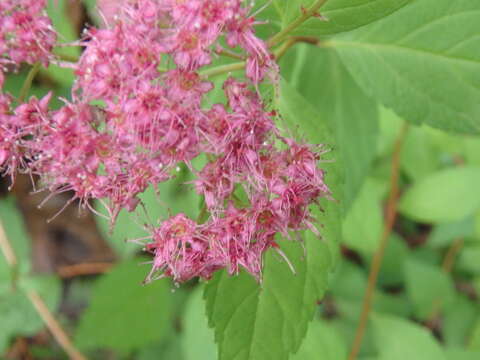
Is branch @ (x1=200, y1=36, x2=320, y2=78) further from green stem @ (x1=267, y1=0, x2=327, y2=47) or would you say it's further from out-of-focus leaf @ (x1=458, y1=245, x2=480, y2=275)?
out-of-focus leaf @ (x1=458, y1=245, x2=480, y2=275)

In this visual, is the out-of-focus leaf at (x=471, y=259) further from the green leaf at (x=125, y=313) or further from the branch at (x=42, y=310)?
the branch at (x=42, y=310)

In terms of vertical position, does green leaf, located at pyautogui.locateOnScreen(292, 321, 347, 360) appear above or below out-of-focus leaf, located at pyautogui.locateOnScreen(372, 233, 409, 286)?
above

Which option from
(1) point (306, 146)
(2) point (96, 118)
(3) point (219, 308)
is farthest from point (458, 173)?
(2) point (96, 118)

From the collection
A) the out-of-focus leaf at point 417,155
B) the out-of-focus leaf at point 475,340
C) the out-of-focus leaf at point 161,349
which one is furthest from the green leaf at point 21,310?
the out-of-focus leaf at point 475,340

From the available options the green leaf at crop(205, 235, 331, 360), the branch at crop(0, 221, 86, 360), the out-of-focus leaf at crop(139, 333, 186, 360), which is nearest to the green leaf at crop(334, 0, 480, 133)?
the green leaf at crop(205, 235, 331, 360)

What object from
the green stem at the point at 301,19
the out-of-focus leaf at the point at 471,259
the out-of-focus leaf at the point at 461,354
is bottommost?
the out-of-focus leaf at the point at 461,354

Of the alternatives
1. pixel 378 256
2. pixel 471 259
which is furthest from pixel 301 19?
pixel 471 259
